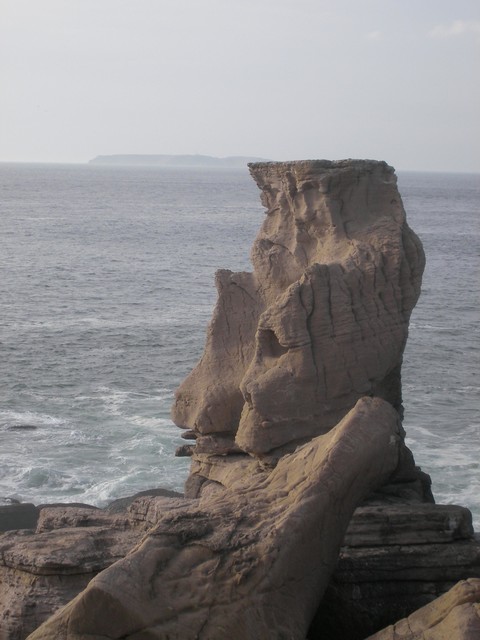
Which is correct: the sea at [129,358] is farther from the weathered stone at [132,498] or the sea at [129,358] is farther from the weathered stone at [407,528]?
the weathered stone at [407,528]

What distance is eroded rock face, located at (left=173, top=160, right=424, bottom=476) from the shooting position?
12.7 metres

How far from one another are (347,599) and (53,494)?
1264 centimetres

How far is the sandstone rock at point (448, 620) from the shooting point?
7.82m

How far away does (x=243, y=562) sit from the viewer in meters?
9.09

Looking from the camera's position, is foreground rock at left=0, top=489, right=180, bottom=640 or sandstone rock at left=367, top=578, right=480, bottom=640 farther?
foreground rock at left=0, top=489, right=180, bottom=640

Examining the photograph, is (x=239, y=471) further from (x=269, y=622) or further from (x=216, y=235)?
(x=216, y=235)

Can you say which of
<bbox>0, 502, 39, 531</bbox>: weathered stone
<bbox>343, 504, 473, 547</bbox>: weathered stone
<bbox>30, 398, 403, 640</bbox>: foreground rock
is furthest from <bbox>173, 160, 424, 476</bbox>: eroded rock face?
<bbox>0, 502, 39, 531</bbox>: weathered stone

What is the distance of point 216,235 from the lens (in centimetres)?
7669

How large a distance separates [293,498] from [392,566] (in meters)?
1.37

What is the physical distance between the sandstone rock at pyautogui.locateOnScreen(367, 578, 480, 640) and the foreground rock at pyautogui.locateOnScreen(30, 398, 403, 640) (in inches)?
38.4

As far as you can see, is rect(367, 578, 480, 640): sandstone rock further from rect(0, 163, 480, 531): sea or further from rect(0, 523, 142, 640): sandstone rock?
rect(0, 163, 480, 531): sea

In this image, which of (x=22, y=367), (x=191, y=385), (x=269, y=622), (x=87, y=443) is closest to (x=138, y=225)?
(x=22, y=367)

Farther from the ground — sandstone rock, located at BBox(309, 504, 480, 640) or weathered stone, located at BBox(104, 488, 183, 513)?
sandstone rock, located at BBox(309, 504, 480, 640)

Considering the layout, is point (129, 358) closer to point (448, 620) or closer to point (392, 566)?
point (392, 566)
